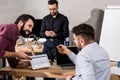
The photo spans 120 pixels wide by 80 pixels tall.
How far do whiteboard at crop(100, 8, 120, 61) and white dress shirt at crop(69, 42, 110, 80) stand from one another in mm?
2427

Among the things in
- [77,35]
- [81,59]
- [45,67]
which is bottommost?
[45,67]

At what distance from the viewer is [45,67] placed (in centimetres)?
328

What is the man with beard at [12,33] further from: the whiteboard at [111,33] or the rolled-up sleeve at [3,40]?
the whiteboard at [111,33]

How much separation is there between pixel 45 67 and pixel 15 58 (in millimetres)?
353

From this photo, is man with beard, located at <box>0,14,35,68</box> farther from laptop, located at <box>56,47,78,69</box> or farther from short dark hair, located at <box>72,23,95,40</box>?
short dark hair, located at <box>72,23,95,40</box>

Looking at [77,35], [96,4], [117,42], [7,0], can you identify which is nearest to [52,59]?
[77,35]

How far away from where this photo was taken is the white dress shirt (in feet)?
7.20

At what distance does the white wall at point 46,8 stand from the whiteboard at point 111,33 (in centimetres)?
35

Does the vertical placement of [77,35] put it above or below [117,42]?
above

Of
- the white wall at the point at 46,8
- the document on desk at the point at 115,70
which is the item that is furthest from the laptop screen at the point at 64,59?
the white wall at the point at 46,8

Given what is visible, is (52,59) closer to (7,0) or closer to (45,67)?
(45,67)

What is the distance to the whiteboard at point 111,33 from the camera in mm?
4754

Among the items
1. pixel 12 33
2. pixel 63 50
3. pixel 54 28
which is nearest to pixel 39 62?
pixel 63 50

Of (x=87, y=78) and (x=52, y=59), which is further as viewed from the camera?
(x=52, y=59)
